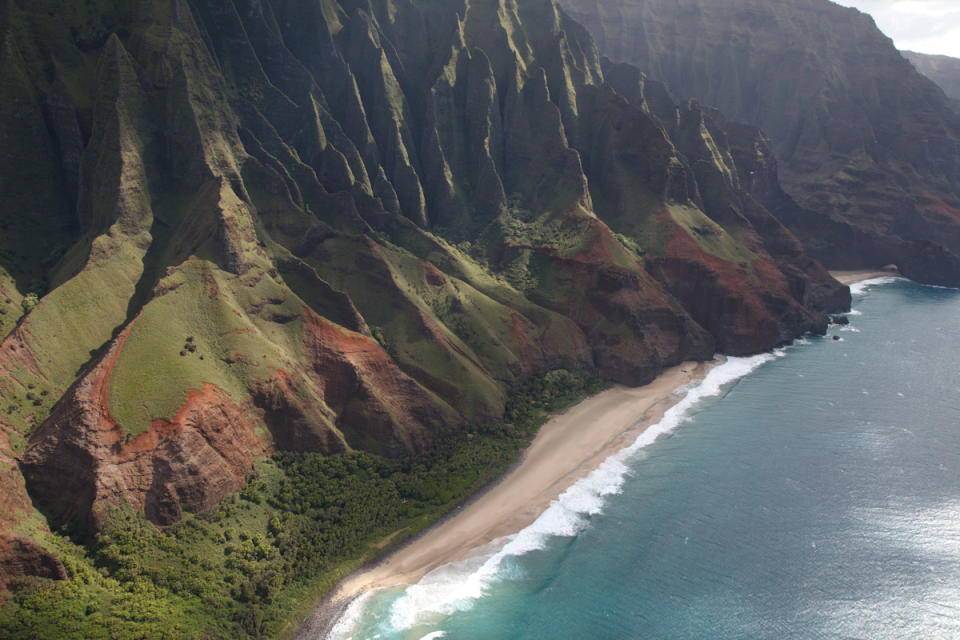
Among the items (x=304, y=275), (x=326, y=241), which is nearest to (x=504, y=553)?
(x=304, y=275)

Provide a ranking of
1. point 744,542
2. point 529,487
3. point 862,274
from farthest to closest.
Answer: point 862,274, point 529,487, point 744,542

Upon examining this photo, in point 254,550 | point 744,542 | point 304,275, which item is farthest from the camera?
point 304,275

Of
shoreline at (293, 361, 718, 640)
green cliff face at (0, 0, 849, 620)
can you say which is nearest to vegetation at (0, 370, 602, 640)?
shoreline at (293, 361, 718, 640)

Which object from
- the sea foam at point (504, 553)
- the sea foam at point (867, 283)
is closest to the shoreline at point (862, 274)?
the sea foam at point (867, 283)

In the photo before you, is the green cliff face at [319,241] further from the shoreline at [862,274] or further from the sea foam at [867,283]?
the shoreline at [862,274]

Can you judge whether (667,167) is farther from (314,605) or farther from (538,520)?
(314,605)

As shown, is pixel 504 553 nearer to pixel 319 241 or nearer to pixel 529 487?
pixel 529 487

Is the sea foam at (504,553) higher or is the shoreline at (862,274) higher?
the shoreline at (862,274)

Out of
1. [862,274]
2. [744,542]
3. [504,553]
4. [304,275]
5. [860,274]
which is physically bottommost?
[744,542]
